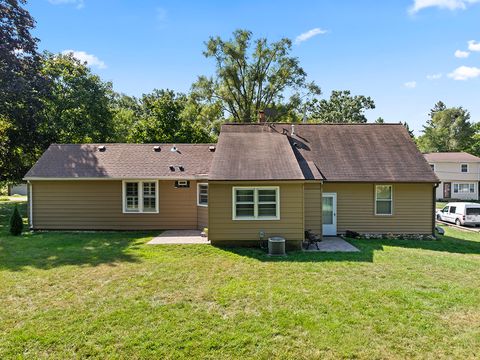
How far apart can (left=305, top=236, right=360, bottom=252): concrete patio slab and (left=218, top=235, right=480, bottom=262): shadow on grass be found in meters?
0.31

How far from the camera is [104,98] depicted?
84.4 ft

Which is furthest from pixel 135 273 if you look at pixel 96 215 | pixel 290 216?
pixel 96 215

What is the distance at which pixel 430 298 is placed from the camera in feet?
20.7

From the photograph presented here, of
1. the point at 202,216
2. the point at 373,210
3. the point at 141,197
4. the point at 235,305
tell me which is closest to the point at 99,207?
the point at 141,197

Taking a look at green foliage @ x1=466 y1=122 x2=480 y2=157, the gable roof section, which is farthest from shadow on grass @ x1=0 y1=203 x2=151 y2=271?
green foliage @ x1=466 y1=122 x2=480 y2=157

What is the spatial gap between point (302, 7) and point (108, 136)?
20.5 meters

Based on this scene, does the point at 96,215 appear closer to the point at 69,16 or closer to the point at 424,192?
the point at 69,16

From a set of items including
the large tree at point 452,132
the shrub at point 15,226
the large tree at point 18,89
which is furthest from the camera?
the large tree at point 452,132

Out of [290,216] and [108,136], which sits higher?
[108,136]

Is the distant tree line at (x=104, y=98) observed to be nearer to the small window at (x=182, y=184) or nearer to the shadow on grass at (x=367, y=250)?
the small window at (x=182, y=184)

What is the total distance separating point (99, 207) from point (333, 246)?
10255 millimetres

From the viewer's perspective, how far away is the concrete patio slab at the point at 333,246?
10.7 metres

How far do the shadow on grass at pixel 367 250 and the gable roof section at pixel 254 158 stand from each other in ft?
8.20

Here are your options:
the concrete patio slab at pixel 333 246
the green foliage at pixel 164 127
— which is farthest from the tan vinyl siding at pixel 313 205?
the green foliage at pixel 164 127
